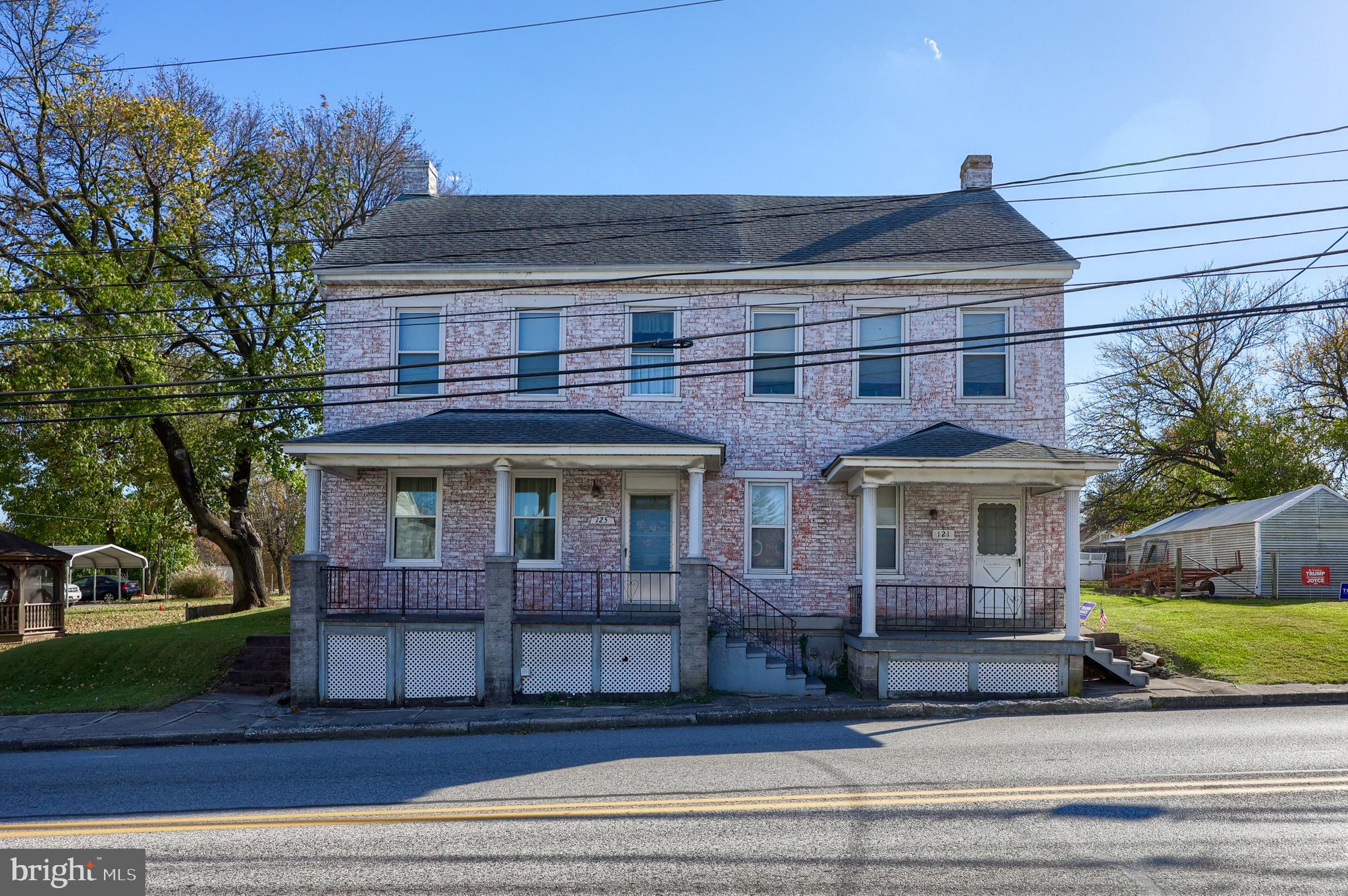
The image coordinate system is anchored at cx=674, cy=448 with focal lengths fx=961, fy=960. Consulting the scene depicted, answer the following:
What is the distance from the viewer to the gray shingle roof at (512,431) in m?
14.5

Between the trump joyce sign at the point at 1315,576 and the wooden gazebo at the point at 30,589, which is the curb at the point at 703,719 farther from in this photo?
the trump joyce sign at the point at 1315,576

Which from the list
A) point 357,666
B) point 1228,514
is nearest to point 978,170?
point 357,666

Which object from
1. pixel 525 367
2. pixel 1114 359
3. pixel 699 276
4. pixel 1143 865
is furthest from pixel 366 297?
pixel 1114 359

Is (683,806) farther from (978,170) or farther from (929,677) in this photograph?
(978,170)

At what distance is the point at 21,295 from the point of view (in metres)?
19.2

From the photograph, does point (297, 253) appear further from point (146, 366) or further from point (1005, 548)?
point (1005, 548)

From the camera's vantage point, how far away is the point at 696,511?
14789mm

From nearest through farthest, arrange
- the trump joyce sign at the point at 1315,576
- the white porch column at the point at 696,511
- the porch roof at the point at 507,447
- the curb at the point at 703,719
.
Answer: the curb at the point at 703,719 < the porch roof at the point at 507,447 < the white porch column at the point at 696,511 < the trump joyce sign at the point at 1315,576

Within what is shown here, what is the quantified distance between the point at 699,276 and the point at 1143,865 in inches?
476

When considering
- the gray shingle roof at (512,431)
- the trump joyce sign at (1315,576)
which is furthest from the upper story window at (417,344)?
the trump joyce sign at (1315,576)

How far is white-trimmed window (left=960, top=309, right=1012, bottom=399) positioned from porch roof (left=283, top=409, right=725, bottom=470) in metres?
4.61

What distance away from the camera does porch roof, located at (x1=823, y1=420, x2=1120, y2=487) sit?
547 inches

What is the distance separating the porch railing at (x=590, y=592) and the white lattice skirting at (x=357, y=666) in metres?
2.52

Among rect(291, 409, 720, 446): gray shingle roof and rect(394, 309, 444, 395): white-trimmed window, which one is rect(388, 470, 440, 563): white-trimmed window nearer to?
rect(291, 409, 720, 446): gray shingle roof
